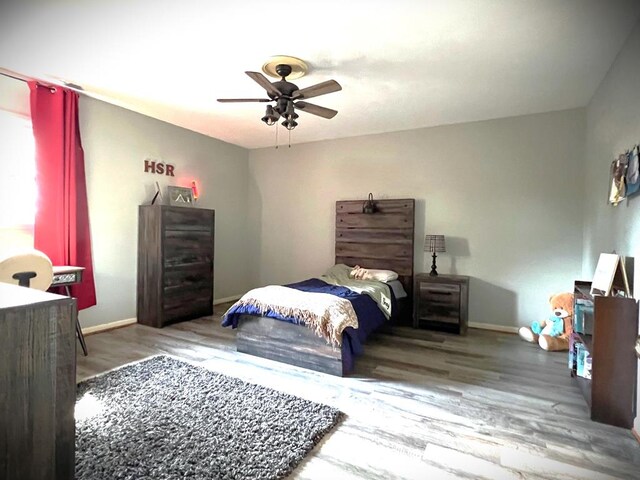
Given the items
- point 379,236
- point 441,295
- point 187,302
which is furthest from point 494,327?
point 187,302

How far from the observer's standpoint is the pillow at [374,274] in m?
4.12

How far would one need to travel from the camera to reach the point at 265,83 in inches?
97.4

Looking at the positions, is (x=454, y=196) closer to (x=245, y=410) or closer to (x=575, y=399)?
(x=575, y=399)

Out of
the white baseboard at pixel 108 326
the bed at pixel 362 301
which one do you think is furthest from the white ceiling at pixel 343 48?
the white baseboard at pixel 108 326

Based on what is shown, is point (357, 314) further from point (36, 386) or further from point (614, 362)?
point (36, 386)

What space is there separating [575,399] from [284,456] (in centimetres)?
215

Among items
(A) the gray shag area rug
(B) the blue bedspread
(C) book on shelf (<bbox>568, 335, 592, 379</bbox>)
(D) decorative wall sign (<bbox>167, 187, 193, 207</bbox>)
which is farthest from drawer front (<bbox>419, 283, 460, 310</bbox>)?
(D) decorative wall sign (<bbox>167, 187, 193, 207</bbox>)

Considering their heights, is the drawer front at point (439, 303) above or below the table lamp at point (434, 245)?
below

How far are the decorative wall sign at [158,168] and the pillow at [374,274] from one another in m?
2.84

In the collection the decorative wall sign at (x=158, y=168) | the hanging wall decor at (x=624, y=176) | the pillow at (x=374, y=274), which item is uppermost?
the decorative wall sign at (x=158, y=168)

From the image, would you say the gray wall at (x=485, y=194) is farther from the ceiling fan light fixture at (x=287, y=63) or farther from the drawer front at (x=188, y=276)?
the ceiling fan light fixture at (x=287, y=63)

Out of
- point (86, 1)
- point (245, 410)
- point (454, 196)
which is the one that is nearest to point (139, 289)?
point (245, 410)

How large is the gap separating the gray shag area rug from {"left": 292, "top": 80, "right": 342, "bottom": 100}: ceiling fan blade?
233cm

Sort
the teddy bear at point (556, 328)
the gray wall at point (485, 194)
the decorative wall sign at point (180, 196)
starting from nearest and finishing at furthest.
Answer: the teddy bear at point (556, 328) → the gray wall at point (485, 194) → the decorative wall sign at point (180, 196)
